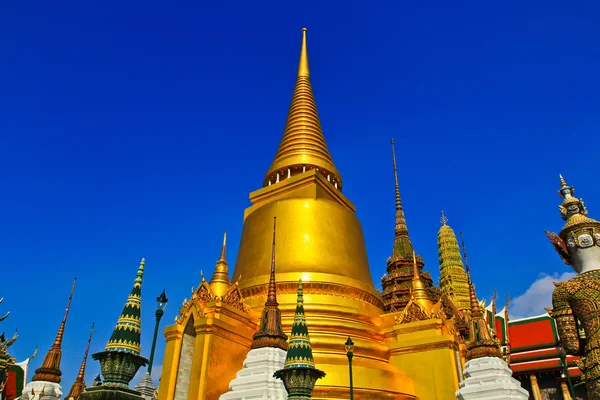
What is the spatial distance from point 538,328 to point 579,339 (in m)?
18.4

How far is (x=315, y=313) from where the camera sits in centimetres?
1277

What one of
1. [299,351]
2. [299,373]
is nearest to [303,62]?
[299,351]

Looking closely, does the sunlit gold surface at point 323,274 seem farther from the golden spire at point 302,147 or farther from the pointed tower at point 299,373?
the pointed tower at point 299,373

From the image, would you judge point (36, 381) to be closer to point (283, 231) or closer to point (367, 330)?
point (283, 231)

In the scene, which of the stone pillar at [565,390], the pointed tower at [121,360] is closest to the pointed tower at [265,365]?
the pointed tower at [121,360]

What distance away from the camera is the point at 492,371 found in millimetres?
10438

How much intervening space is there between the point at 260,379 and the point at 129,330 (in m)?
5.30

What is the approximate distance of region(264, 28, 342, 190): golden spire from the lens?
1775 centimetres

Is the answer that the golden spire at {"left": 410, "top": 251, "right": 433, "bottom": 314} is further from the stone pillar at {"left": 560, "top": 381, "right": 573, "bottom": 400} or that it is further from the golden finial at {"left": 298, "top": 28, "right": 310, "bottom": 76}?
the golden finial at {"left": 298, "top": 28, "right": 310, "bottom": 76}

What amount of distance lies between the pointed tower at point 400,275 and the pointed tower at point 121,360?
1852cm

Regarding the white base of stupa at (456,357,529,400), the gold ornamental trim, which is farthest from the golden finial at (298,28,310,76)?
the white base of stupa at (456,357,529,400)

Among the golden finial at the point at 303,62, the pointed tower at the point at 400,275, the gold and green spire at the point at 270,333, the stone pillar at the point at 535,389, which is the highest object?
the golden finial at the point at 303,62

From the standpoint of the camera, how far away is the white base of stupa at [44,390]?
12852 millimetres

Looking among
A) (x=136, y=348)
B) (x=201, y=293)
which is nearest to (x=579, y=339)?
(x=136, y=348)
